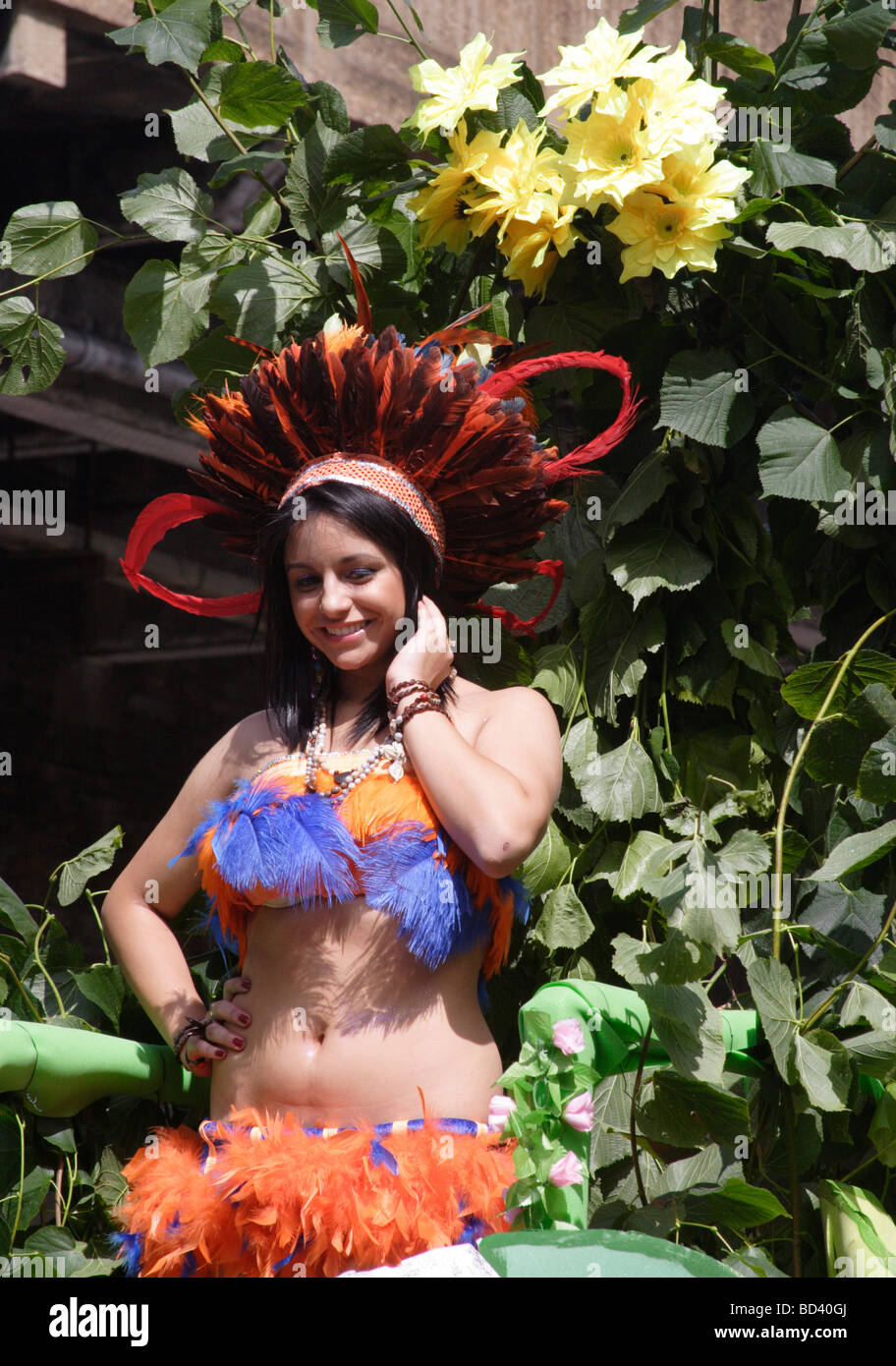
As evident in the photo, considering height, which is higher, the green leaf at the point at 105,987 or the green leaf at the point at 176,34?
the green leaf at the point at 176,34

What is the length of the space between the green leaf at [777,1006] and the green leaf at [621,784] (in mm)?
375

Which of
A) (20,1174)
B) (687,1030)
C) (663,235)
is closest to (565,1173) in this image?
(687,1030)

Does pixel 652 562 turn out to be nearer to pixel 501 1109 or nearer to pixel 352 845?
pixel 352 845

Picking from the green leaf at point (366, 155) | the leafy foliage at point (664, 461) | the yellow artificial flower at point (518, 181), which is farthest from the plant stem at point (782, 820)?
the green leaf at point (366, 155)

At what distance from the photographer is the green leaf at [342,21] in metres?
2.00

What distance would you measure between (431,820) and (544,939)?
40 cm

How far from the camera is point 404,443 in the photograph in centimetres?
168

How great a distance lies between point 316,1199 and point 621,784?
699 millimetres

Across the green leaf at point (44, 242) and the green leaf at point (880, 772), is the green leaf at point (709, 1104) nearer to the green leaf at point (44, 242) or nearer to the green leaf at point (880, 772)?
the green leaf at point (880, 772)

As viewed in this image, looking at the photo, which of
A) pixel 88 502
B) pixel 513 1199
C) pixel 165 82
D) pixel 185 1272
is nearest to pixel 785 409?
pixel 513 1199

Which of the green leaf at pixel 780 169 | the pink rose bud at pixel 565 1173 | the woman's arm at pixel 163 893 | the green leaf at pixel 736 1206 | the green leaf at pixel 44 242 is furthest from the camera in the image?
the green leaf at pixel 44 242

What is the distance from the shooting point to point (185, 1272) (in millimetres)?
1497

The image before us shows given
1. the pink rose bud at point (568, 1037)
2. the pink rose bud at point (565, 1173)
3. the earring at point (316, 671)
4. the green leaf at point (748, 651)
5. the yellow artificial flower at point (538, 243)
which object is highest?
the yellow artificial flower at point (538, 243)

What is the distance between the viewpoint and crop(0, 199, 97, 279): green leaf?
204 centimetres
